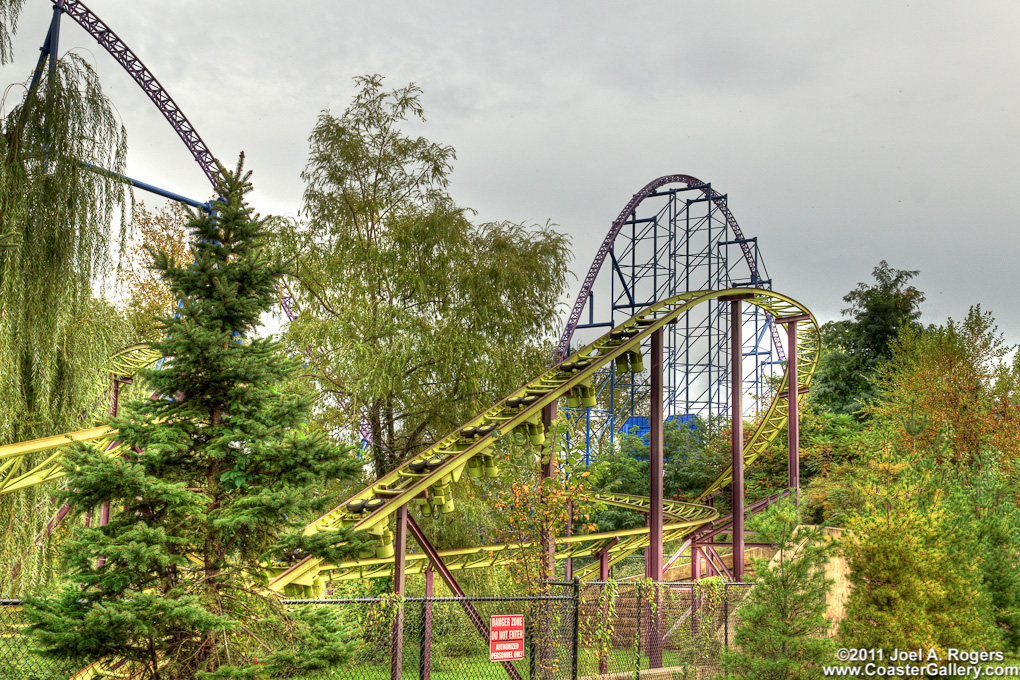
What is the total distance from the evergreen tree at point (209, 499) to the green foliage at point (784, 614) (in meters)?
3.97

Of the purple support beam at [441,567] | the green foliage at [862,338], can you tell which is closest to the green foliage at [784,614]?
the purple support beam at [441,567]

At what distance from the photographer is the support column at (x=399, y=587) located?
629cm

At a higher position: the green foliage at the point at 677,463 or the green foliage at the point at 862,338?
the green foliage at the point at 862,338

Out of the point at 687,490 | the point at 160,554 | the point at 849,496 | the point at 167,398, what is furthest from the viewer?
the point at 687,490

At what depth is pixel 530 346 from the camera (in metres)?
13.7

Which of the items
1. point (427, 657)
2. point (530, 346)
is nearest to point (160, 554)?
point (427, 657)

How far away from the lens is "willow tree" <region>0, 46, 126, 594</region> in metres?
8.04

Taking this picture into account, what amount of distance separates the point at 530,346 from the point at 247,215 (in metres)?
9.05

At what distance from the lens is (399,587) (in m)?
7.42

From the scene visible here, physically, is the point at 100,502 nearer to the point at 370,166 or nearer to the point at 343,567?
the point at 343,567

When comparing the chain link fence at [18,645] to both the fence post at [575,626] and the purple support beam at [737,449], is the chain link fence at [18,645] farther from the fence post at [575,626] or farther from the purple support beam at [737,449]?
the purple support beam at [737,449]

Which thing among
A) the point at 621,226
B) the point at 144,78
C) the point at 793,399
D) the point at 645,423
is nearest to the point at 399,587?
the point at 793,399

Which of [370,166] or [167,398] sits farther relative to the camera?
[370,166]

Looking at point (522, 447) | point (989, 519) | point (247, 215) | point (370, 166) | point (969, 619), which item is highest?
point (370, 166)
